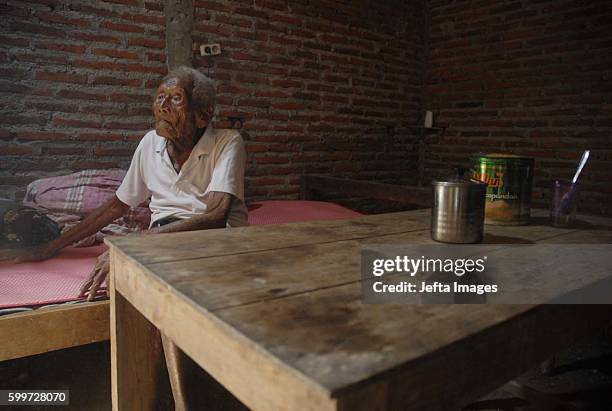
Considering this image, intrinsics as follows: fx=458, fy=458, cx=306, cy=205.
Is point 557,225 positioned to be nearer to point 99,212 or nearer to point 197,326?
point 197,326

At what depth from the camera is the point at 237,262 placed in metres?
0.91

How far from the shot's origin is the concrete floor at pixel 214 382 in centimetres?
180

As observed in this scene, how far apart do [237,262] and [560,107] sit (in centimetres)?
397

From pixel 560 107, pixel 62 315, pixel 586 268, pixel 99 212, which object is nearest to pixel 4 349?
pixel 62 315

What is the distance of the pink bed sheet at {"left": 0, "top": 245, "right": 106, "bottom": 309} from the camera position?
5.00 feet

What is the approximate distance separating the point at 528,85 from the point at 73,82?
3717 millimetres

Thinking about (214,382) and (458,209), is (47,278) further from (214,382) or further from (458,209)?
(458,209)

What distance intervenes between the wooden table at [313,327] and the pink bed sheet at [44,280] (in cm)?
60

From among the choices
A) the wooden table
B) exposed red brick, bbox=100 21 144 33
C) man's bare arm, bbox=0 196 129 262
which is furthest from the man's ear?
exposed red brick, bbox=100 21 144 33

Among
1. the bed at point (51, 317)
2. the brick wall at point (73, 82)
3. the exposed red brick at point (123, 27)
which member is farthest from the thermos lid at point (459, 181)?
the exposed red brick at point (123, 27)

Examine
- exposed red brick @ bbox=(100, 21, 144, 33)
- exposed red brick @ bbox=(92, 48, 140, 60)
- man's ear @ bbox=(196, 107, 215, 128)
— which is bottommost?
man's ear @ bbox=(196, 107, 215, 128)

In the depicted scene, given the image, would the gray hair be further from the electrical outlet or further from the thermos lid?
the electrical outlet

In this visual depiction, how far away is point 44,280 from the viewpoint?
1.70 metres

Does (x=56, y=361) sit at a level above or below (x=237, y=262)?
below
